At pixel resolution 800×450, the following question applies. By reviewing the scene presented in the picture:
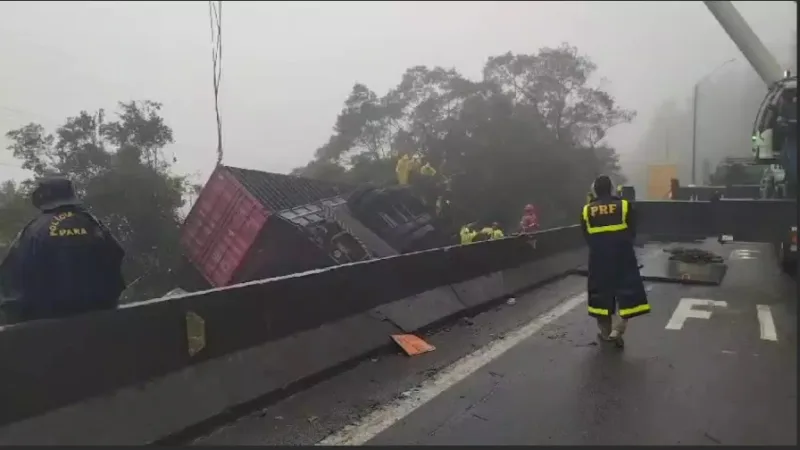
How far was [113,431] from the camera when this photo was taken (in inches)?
164

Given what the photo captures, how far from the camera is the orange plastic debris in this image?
278 inches

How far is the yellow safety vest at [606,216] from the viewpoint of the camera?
25.2ft

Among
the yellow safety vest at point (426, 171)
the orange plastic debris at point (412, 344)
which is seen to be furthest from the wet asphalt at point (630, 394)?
the yellow safety vest at point (426, 171)

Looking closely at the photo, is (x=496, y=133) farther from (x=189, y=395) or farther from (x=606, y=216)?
(x=189, y=395)

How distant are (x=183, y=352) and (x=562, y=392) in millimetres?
2808

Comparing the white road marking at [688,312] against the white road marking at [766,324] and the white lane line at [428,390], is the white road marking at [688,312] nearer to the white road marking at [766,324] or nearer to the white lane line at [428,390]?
the white road marking at [766,324]

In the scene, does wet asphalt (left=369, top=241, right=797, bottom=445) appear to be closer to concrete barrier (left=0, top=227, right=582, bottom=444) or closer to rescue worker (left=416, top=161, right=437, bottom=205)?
concrete barrier (left=0, top=227, right=582, bottom=444)

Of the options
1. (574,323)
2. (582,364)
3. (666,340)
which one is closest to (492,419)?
(582,364)

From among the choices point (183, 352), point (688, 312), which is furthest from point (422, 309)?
point (183, 352)

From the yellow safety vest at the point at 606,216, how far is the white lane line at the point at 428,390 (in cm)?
139

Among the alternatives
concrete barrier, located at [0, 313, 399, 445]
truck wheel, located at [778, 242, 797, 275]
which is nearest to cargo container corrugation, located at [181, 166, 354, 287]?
concrete barrier, located at [0, 313, 399, 445]

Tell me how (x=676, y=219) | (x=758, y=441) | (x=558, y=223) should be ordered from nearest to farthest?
1. (x=758, y=441)
2. (x=676, y=219)
3. (x=558, y=223)

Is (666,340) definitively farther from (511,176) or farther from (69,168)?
(511,176)

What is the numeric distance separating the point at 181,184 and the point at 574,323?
4.98m
